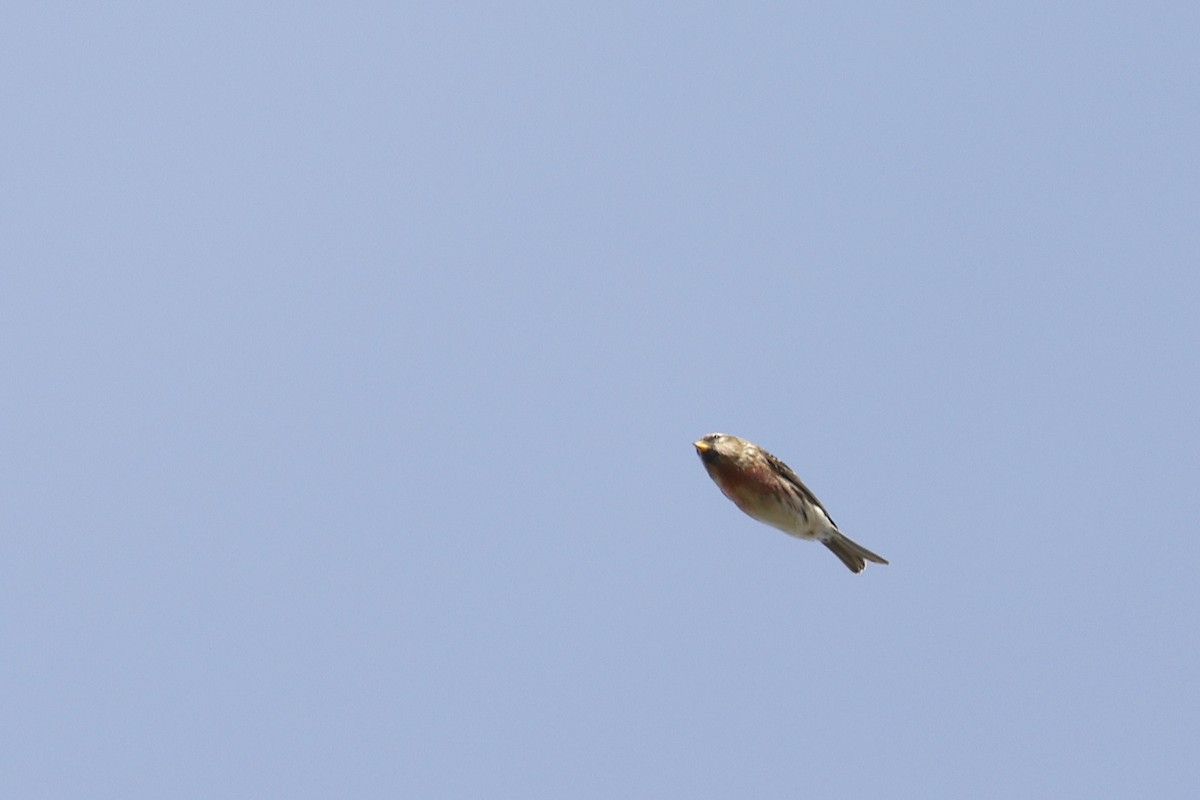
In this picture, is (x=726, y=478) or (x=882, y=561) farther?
(x=882, y=561)

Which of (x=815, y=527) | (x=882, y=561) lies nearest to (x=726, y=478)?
(x=815, y=527)

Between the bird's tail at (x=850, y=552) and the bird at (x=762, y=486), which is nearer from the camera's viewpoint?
the bird at (x=762, y=486)

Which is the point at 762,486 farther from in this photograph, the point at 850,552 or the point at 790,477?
the point at 850,552

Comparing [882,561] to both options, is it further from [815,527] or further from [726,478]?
[726,478]

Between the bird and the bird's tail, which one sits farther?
the bird's tail

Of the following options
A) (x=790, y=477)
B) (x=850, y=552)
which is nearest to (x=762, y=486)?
(x=790, y=477)
